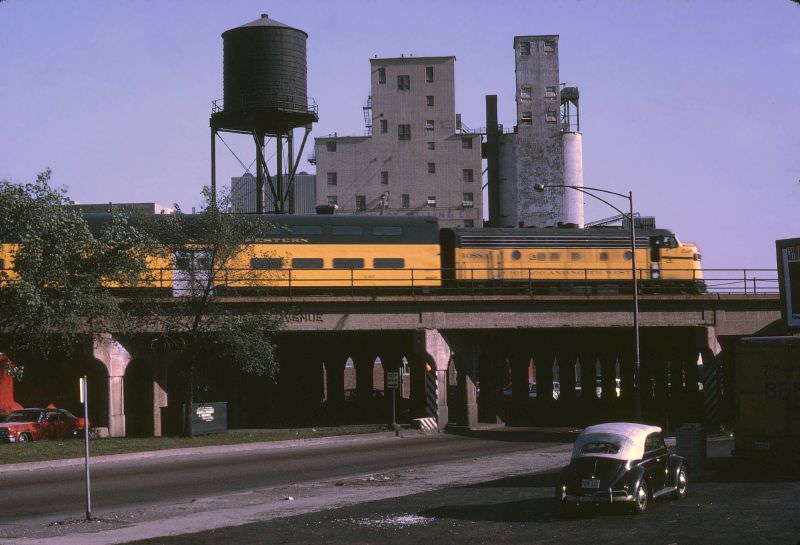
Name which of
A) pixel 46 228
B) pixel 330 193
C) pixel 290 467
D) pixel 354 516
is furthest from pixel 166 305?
pixel 330 193

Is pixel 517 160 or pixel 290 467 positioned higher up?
pixel 517 160

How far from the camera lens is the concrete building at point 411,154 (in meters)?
110

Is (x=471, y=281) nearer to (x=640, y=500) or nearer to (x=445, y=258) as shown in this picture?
(x=445, y=258)

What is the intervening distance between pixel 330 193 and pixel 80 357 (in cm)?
5479

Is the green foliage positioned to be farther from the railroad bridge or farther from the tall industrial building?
the tall industrial building

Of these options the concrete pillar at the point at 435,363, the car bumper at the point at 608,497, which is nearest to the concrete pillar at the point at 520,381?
the concrete pillar at the point at 435,363

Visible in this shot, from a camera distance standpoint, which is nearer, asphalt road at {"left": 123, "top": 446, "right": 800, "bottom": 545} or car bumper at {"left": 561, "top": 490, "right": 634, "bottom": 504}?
asphalt road at {"left": 123, "top": 446, "right": 800, "bottom": 545}

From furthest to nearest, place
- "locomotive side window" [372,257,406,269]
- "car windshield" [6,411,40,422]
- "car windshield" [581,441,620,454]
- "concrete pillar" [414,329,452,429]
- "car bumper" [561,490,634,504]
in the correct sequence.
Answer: "locomotive side window" [372,257,406,269] → "concrete pillar" [414,329,452,429] → "car windshield" [6,411,40,422] → "car windshield" [581,441,620,454] → "car bumper" [561,490,634,504]

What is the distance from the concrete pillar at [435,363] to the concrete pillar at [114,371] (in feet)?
45.6

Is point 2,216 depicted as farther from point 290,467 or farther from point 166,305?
point 290,467

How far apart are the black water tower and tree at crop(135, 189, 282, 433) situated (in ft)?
79.5

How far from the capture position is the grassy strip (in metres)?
35.6

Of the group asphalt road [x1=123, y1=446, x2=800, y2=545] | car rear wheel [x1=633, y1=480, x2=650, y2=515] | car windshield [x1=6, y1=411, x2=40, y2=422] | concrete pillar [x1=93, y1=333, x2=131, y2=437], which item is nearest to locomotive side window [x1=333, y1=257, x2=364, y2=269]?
concrete pillar [x1=93, y1=333, x2=131, y2=437]

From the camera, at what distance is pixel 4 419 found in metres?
43.2
